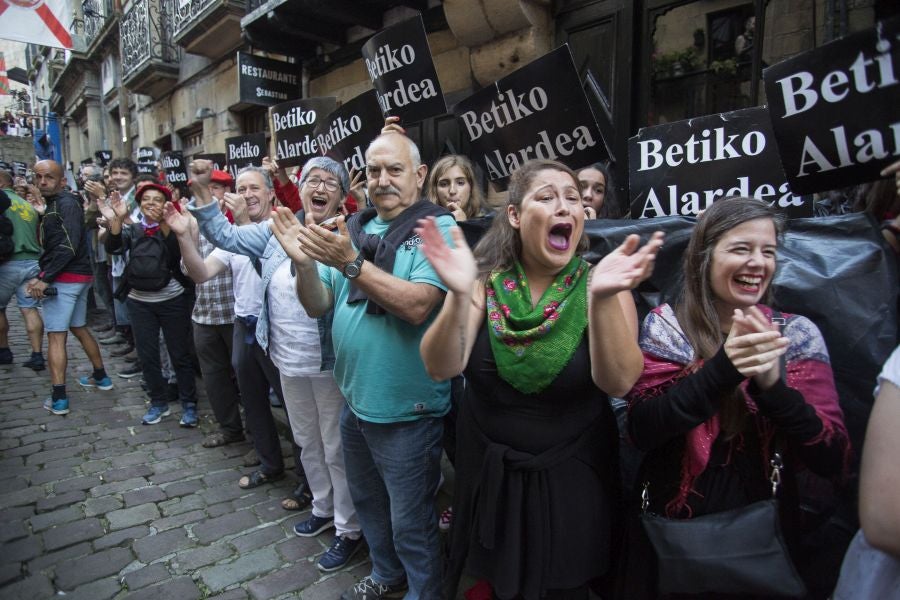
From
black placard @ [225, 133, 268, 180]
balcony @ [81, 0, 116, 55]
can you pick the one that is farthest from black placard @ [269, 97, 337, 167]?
balcony @ [81, 0, 116, 55]

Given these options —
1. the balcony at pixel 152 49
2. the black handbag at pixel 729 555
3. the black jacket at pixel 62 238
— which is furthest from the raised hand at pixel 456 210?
the balcony at pixel 152 49

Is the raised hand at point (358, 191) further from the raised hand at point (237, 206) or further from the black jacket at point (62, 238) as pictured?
the black jacket at point (62, 238)

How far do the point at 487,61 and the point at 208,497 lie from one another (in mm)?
4240

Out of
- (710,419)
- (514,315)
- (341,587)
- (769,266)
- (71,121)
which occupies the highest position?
(71,121)

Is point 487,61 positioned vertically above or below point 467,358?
above

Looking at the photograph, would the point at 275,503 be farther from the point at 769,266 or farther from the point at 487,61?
the point at 487,61

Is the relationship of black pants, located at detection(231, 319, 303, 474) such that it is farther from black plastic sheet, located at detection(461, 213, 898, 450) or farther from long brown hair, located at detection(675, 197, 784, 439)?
black plastic sheet, located at detection(461, 213, 898, 450)

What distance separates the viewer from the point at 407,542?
2.23m

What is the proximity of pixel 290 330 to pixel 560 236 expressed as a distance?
1.65m

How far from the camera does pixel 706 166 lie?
2398mm

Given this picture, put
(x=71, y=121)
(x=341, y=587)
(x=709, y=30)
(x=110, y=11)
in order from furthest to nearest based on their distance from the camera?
(x=71, y=121) < (x=110, y=11) < (x=709, y=30) < (x=341, y=587)

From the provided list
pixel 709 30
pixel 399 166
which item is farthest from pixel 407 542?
pixel 709 30

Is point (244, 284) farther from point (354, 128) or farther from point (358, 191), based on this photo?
point (354, 128)

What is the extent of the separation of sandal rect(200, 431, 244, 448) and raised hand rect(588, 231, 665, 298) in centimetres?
368
